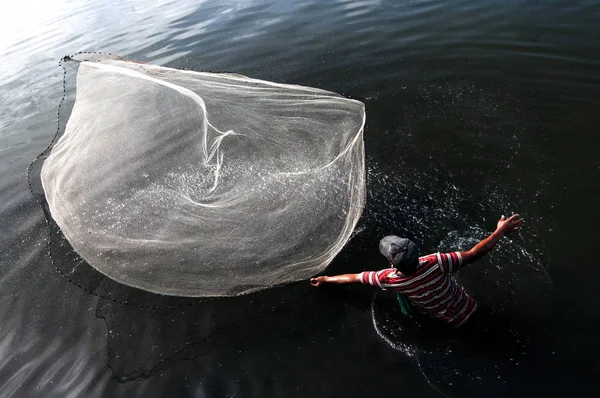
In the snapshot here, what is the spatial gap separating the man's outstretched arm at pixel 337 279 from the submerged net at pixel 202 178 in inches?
3.6

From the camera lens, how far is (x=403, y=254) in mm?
2844

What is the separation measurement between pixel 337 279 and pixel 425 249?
3.48ft

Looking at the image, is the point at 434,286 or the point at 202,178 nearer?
the point at 434,286

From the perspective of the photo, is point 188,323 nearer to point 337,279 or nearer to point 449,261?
point 337,279

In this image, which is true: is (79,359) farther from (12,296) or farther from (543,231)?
(543,231)

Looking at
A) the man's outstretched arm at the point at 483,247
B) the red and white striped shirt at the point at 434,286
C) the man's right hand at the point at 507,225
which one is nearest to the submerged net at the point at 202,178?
the red and white striped shirt at the point at 434,286

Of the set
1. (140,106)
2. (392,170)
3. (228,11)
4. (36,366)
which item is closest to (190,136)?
(140,106)

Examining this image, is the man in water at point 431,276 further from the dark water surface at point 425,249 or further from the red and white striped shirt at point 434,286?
the dark water surface at point 425,249

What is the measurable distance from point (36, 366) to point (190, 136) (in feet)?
10.6

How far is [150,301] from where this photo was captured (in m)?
4.10

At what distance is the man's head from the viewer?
9.32ft

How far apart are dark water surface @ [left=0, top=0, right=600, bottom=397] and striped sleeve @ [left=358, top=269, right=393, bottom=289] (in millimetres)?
467

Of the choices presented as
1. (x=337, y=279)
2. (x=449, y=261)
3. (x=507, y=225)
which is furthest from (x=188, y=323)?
(x=507, y=225)

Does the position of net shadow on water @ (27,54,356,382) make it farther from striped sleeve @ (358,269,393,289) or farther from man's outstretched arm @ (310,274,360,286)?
striped sleeve @ (358,269,393,289)
